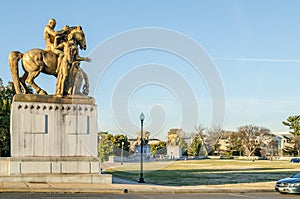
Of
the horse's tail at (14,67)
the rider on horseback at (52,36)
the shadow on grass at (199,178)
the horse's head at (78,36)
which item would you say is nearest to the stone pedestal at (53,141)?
the horse's tail at (14,67)

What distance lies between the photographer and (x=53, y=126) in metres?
22.3

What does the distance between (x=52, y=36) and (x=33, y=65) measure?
1.81 metres

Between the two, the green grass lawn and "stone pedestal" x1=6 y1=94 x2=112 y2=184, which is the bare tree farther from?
"stone pedestal" x1=6 y1=94 x2=112 y2=184

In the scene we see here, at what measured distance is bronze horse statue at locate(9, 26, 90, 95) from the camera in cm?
2258

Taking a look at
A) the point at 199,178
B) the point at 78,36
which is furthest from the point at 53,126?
the point at 199,178

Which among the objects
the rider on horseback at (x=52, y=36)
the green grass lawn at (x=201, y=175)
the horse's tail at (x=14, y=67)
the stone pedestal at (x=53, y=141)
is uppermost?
the rider on horseback at (x=52, y=36)

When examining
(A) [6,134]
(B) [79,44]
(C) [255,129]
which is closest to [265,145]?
(C) [255,129]

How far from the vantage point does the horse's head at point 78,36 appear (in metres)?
23.4

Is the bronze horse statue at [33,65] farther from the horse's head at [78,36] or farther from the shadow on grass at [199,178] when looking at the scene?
the shadow on grass at [199,178]

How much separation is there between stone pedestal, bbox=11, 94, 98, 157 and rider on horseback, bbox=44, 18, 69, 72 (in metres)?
2.21

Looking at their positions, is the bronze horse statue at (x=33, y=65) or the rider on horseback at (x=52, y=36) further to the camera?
the rider on horseback at (x=52, y=36)

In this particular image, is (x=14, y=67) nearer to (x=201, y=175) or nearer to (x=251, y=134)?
(x=201, y=175)

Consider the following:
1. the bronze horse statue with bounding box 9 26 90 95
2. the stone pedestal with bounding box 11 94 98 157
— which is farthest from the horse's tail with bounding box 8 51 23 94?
the stone pedestal with bounding box 11 94 98 157

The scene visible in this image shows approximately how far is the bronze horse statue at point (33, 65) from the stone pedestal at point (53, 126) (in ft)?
3.22
